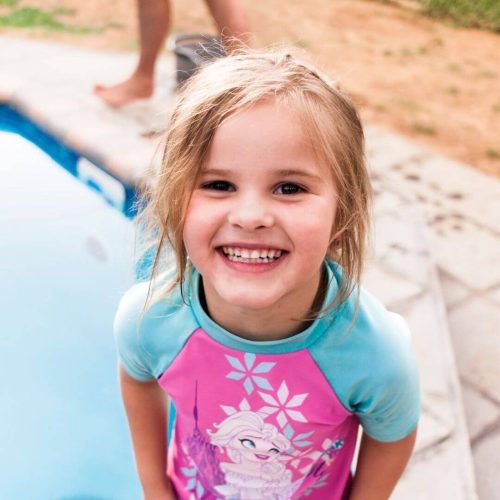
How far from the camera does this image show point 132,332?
4.20 feet

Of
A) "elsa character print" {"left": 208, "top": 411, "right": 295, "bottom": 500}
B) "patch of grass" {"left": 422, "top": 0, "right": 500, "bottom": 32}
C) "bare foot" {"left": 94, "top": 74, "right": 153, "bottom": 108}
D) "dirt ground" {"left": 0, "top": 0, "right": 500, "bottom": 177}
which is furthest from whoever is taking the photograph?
"patch of grass" {"left": 422, "top": 0, "right": 500, "bottom": 32}

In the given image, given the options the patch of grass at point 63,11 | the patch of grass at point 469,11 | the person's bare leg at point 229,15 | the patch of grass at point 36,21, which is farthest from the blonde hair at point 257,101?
the patch of grass at point 469,11

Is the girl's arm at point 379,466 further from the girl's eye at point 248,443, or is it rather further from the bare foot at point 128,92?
the bare foot at point 128,92

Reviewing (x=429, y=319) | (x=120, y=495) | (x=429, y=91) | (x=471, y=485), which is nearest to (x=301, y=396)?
(x=471, y=485)

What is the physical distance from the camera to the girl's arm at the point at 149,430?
1.44 metres

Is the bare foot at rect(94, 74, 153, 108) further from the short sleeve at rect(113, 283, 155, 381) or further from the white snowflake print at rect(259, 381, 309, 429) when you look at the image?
the white snowflake print at rect(259, 381, 309, 429)

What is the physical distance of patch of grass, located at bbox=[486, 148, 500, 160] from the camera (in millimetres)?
4172

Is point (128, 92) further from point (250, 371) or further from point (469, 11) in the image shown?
point (469, 11)

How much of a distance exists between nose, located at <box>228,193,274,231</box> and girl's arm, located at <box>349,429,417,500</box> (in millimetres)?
555

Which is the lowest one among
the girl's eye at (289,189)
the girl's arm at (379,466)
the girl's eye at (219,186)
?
the girl's arm at (379,466)

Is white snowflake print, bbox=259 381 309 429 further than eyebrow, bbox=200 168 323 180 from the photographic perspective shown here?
Yes

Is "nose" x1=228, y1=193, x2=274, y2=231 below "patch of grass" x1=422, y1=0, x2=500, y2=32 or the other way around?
the other way around

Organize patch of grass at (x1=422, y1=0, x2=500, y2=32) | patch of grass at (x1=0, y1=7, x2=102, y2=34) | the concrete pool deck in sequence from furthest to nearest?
patch of grass at (x1=422, y1=0, x2=500, y2=32) → patch of grass at (x1=0, y1=7, x2=102, y2=34) → the concrete pool deck

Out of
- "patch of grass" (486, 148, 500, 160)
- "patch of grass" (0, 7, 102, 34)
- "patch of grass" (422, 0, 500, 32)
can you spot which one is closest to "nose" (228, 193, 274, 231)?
"patch of grass" (486, 148, 500, 160)
